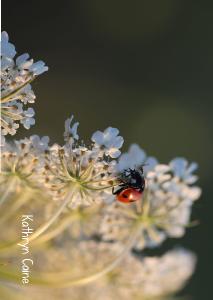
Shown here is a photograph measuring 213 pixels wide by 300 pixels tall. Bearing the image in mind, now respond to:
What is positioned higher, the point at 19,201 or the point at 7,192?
the point at 19,201

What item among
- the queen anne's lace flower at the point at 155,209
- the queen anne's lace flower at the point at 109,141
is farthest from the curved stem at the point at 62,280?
the queen anne's lace flower at the point at 109,141

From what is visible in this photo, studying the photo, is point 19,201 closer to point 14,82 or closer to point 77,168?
point 77,168

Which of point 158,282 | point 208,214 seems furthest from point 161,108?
point 158,282

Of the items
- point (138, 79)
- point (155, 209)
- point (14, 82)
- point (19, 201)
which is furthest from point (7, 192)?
point (138, 79)

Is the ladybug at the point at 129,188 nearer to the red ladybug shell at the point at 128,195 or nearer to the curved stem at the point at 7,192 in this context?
the red ladybug shell at the point at 128,195

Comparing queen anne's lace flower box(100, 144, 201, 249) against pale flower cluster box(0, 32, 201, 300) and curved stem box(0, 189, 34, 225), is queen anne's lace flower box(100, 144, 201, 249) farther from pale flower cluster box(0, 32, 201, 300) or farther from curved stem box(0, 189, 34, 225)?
curved stem box(0, 189, 34, 225)
